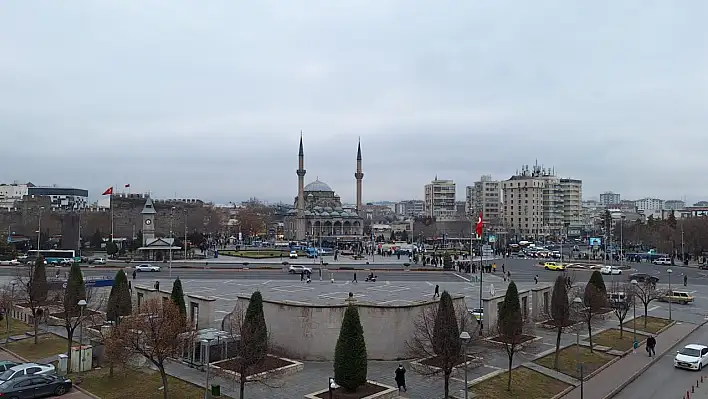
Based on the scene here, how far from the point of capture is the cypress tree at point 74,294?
23.1 m

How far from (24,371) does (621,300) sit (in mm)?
29398

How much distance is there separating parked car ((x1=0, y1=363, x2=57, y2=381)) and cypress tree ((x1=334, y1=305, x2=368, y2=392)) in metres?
10.3

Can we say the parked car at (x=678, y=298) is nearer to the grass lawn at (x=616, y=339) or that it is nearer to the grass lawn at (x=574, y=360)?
the grass lawn at (x=616, y=339)

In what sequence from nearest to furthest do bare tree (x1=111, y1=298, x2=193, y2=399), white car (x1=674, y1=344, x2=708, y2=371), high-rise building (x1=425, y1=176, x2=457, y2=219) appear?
bare tree (x1=111, y1=298, x2=193, y2=399)
white car (x1=674, y1=344, x2=708, y2=371)
high-rise building (x1=425, y1=176, x2=457, y2=219)

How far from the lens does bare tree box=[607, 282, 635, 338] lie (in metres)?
28.1

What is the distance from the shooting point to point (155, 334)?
1662 cm

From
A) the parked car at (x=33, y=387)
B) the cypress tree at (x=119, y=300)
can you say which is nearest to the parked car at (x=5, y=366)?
the parked car at (x=33, y=387)

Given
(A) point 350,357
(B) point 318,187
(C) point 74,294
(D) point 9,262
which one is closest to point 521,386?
(A) point 350,357

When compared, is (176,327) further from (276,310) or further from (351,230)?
(351,230)

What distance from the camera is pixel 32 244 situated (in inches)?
3091

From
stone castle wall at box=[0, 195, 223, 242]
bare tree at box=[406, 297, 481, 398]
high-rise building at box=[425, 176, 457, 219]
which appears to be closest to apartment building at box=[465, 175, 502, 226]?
high-rise building at box=[425, 176, 457, 219]

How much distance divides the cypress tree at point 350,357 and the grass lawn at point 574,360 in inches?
355

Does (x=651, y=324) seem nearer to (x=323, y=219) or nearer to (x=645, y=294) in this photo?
(x=645, y=294)

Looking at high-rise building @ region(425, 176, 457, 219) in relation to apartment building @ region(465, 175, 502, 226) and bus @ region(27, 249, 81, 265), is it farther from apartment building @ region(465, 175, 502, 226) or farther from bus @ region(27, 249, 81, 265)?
bus @ region(27, 249, 81, 265)
